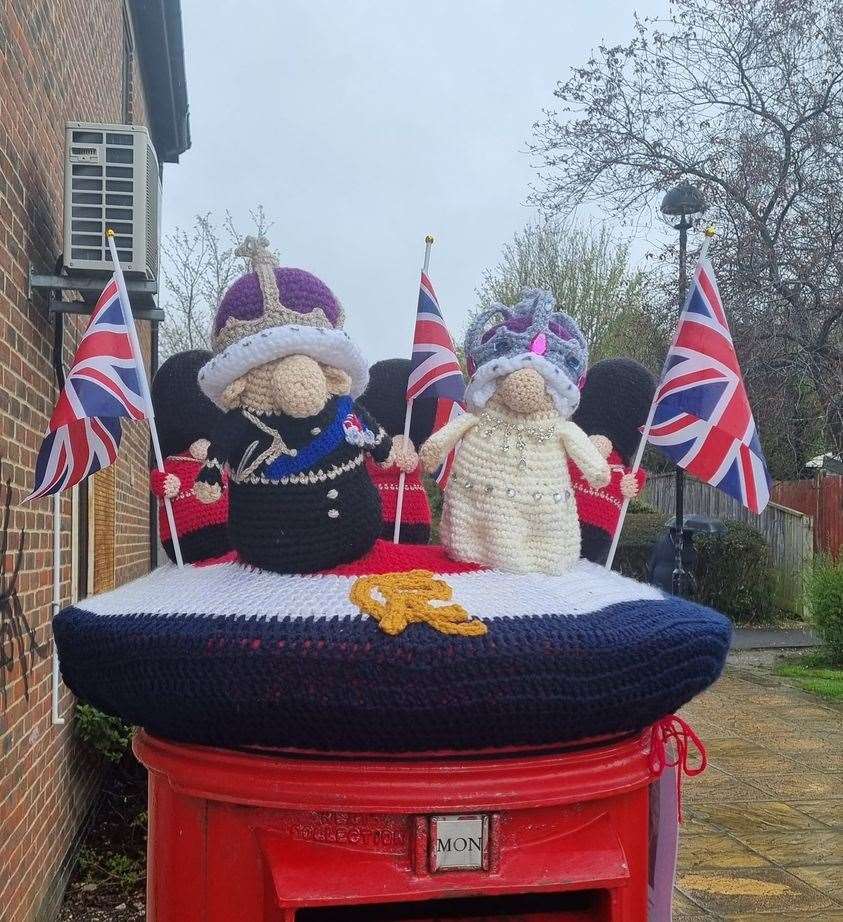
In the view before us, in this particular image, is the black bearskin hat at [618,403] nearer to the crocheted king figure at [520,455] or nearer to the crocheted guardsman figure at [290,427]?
the crocheted king figure at [520,455]

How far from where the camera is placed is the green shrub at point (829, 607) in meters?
9.77

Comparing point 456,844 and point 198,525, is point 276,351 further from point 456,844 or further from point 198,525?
point 456,844

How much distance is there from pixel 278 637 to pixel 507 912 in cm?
81

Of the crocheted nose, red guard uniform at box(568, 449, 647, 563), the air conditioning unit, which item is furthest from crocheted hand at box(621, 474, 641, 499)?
the air conditioning unit

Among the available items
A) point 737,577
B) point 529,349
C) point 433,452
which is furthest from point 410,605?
point 737,577

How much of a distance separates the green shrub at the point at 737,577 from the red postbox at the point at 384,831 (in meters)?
11.8

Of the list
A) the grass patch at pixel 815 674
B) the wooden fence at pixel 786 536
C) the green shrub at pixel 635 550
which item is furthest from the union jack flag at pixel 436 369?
the green shrub at pixel 635 550

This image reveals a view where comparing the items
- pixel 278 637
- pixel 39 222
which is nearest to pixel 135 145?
pixel 39 222

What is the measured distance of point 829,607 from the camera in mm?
9789

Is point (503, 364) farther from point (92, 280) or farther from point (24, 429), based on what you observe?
point (92, 280)

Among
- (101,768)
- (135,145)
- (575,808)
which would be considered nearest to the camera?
(575,808)

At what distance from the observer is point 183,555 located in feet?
7.83

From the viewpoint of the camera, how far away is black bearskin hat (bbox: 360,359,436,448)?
2836mm

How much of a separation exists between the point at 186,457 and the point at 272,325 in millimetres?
646
